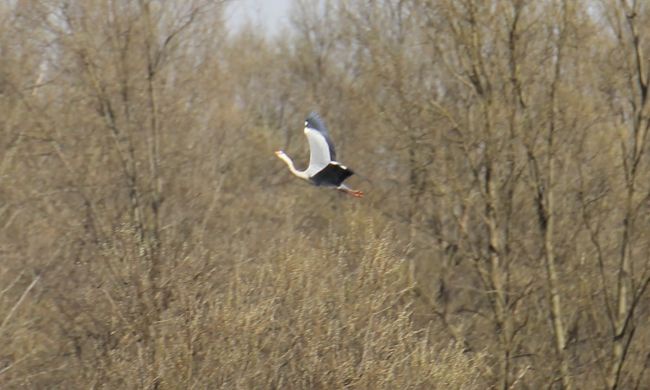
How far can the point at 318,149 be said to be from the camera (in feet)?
46.3

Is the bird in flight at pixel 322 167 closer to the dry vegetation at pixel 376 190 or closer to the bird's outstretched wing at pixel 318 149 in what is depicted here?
the bird's outstretched wing at pixel 318 149

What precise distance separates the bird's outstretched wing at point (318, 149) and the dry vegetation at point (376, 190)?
5.47 feet

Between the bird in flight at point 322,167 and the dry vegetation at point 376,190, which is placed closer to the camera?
the bird in flight at point 322,167

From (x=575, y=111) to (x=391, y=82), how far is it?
329cm

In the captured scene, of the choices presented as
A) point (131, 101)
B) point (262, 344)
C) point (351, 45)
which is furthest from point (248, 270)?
point (351, 45)

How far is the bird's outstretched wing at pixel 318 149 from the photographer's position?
1393 cm

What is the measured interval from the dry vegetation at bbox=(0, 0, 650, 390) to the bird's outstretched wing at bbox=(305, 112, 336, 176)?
5.47ft

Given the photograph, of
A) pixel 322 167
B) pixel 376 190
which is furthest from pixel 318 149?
pixel 376 190

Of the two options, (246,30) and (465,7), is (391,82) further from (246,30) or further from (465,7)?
(246,30)

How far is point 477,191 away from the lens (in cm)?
2486

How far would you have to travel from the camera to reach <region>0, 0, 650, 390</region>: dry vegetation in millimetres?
18688

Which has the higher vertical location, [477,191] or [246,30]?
[246,30]

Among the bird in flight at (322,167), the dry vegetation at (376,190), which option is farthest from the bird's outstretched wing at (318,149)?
the dry vegetation at (376,190)

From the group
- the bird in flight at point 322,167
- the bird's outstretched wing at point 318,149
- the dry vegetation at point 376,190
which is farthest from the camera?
the dry vegetation at point 376,190
